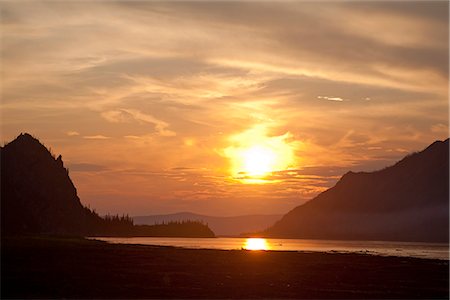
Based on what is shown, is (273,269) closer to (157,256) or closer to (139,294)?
(157,256)

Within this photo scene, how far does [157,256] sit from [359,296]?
140 feet

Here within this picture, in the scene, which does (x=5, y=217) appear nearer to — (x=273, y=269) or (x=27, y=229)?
(x=27, y=229)

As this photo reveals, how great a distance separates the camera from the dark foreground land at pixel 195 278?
2018 inches

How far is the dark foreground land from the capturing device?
51250 millimetres

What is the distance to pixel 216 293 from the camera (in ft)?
171

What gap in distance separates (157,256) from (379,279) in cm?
3379

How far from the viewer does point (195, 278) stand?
203ft

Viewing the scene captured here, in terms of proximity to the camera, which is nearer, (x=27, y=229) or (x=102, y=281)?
(x=102, y=281)

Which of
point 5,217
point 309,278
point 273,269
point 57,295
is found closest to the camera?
point 57,295

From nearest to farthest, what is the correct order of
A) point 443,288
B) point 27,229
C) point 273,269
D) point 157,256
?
1. point 443,288
2. point 273,269
3. point 157,256
4. point 27,229

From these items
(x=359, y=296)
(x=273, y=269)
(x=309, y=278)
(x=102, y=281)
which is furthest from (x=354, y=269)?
(x=102, y=281)

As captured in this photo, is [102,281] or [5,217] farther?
[5,217]

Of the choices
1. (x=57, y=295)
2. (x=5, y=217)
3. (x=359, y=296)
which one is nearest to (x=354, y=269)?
(x=359, y=296)

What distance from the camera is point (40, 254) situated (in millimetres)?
80500
